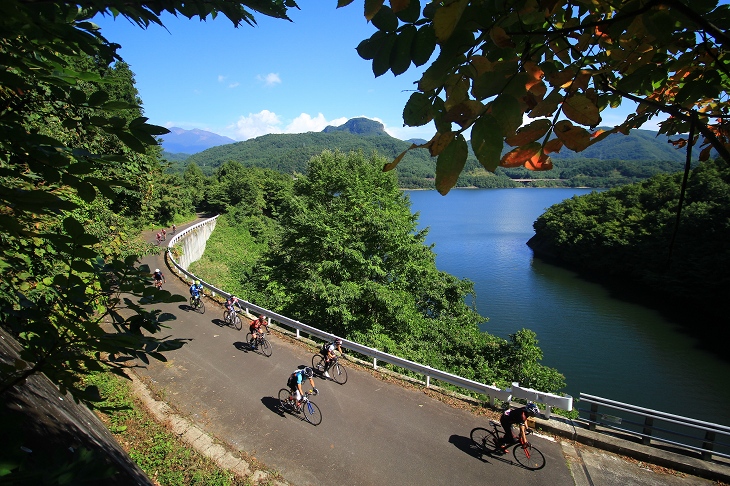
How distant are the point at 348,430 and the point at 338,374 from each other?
2296 mm

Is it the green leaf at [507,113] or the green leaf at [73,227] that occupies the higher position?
the green leaf at [507,113]

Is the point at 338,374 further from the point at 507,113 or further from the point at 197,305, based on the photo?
the point at 507,113

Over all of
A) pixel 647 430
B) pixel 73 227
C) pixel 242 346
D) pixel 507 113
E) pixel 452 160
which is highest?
pixel 507 113

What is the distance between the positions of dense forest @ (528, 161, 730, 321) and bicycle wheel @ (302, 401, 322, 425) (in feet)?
63.0

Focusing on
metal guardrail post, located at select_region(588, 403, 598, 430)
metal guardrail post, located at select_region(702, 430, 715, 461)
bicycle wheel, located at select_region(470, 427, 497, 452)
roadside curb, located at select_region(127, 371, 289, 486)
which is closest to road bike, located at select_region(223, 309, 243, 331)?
roadside curb, located at select_region(127, 371, 289, 486)

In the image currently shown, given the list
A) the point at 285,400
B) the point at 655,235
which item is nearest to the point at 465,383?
the point at 285,400

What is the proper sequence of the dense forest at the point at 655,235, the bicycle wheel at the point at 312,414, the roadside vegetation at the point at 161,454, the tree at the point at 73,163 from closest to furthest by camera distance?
the tree at the point at 73,163
the roadside vegetation at the point at 161,454
the bicycle wheel at the point at 312,414
the dense forest at the point at 655,235

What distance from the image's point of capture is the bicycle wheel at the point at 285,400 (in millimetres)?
9195

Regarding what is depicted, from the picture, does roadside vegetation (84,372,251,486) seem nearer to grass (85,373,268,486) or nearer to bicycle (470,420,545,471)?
grass (85,373,268,486)

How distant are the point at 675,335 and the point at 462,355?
19.3 m

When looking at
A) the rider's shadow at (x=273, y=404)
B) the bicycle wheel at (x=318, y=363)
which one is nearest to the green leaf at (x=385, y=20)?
the rider's shadow at (x=273, y=404)

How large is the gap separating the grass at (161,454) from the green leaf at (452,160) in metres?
7.11

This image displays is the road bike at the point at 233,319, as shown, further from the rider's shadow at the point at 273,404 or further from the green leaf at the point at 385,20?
the green leaf at the point at 385,20

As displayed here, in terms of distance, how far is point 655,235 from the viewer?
35750 millimetres
